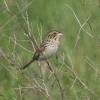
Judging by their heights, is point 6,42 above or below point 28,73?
below

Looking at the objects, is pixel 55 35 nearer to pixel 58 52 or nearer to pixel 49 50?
pixel 49 50

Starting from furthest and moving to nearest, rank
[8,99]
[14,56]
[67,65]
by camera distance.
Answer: [8,99] → [67,65] → [14,56]

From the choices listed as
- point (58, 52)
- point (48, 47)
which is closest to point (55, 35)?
point (48, 47)

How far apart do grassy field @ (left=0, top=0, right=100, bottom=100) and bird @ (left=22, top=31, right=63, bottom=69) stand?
81 millimetres

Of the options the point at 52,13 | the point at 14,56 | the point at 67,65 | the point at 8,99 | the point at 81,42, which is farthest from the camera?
the point at 52,13

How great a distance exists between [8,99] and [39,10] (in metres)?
3.40

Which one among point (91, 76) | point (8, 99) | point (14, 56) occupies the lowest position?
point (91, 76)

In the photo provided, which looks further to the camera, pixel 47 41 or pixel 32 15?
pixel 32 15

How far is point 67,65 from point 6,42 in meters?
2.90

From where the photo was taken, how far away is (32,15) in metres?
10.9

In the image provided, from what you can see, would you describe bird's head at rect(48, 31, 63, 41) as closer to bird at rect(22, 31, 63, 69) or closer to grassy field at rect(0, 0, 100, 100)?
bird at rect(22, 31, 63, 69)

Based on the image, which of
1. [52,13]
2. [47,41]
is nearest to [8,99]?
[47,41]

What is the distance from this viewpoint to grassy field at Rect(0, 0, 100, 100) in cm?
697

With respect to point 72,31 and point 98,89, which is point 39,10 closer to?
point 72,31
